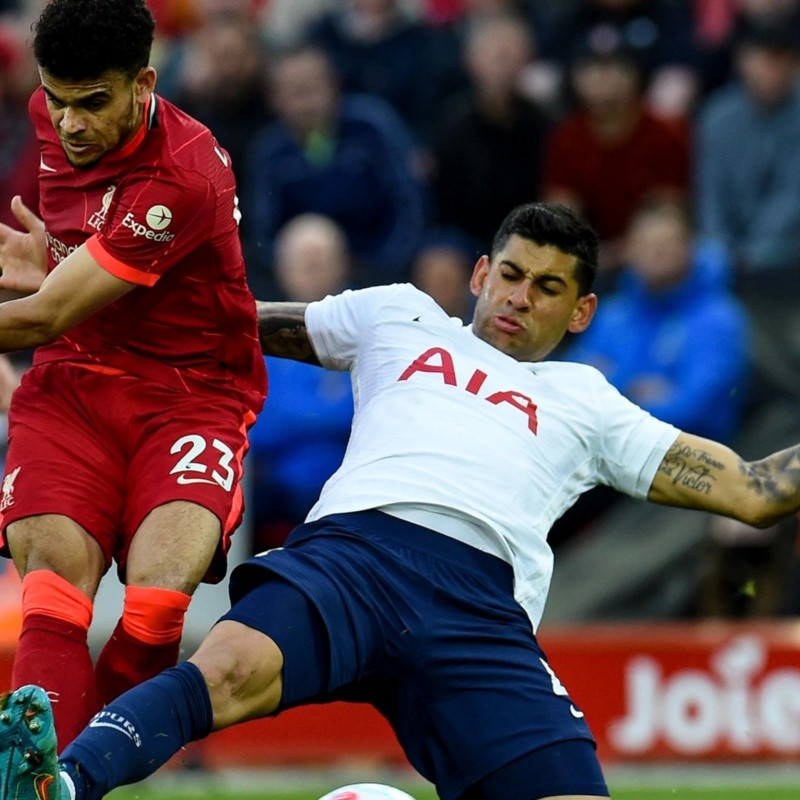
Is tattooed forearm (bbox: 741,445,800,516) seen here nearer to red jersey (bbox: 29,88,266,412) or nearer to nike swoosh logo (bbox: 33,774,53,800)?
red jersey (bbox: 29,88,266,412)

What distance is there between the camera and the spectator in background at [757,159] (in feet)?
36.9

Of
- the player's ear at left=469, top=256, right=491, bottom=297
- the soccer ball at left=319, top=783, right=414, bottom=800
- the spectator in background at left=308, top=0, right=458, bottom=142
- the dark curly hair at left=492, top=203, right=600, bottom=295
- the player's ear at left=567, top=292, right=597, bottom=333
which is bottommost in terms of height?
the soccer ball at left=319, top=783, right=414, bottom=800

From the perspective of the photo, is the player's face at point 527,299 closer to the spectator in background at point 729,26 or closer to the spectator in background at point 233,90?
the spectator in background at point 729,26

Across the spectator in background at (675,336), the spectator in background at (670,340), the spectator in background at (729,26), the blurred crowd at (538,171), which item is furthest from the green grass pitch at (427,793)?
the spectator in background at (729,26)

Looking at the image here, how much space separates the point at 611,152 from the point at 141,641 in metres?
6.56

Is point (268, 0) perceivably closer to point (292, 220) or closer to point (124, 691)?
point (292, 220)

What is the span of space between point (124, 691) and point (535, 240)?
1.95 m

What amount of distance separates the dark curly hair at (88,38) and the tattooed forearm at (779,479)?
89.9 inches

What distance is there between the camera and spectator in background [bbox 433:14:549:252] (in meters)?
11.7

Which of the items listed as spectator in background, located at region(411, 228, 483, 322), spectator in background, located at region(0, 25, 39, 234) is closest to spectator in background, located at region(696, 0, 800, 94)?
spectator in background, located at region(411, 228, 483, 322)

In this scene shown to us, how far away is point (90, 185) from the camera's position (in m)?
5.74

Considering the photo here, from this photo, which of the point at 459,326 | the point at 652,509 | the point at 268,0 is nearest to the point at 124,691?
the point at 459,326

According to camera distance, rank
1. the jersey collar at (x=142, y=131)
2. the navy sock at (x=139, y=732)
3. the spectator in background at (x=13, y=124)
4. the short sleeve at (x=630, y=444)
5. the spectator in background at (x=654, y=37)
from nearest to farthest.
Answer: the navy sock at (x=139, y=732)
the jersey collar at (x=142, y=131)
the short sleeve at (x=630, y=444)
the spectator in background at (x=654, y=37)
the spectator in background at (x=13, y=124)

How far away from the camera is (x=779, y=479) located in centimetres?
602
